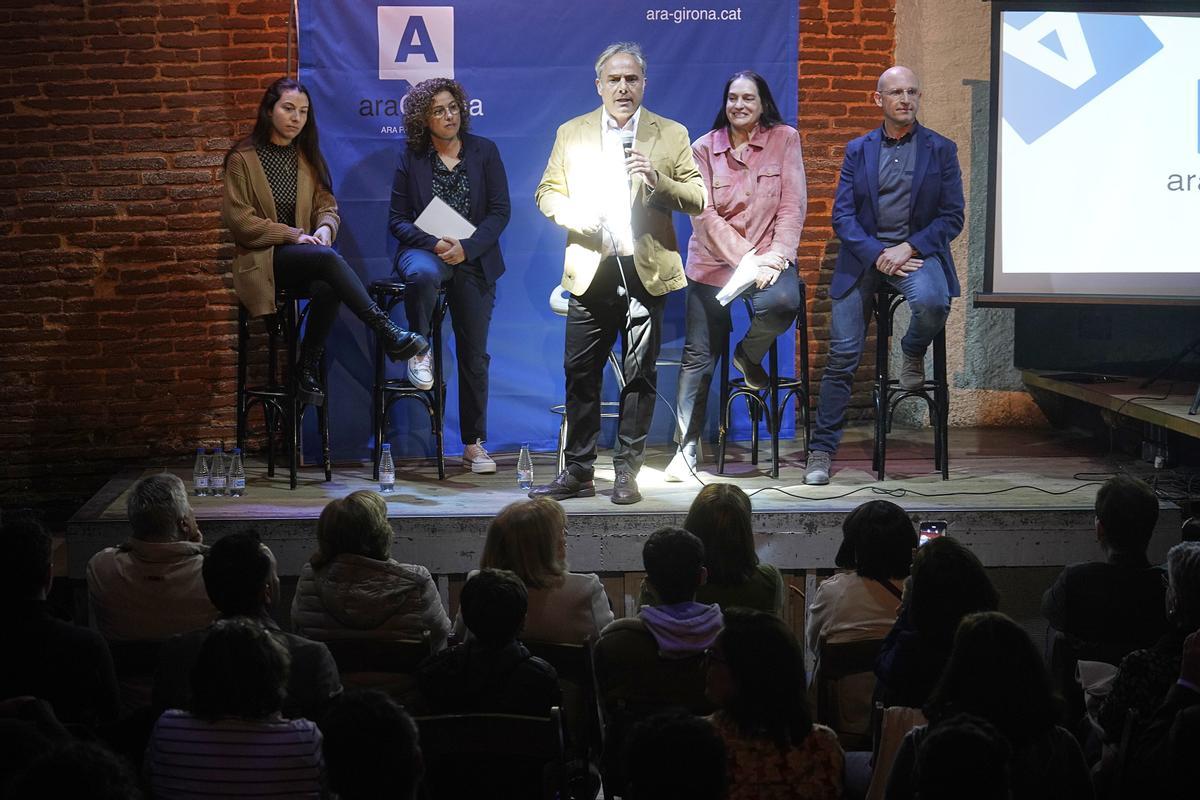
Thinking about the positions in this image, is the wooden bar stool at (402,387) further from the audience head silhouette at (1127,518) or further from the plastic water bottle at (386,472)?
the audience head silhouette at (1127,518)

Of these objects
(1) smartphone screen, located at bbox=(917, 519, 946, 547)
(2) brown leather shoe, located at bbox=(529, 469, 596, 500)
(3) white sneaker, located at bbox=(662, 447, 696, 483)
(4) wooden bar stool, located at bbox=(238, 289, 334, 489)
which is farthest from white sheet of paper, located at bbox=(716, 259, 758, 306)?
(4) wooden bar stool, located at bbox=(238, 289, 334, 489)

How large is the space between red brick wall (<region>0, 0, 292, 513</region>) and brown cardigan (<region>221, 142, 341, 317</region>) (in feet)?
3.56

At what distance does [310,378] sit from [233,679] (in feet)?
10.2

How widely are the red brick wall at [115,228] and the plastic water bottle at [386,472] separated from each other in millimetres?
1497

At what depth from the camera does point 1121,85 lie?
5770 mm

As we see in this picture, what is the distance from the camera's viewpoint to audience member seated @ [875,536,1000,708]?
2863 mm

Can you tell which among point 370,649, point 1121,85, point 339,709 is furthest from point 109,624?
point 1121,85

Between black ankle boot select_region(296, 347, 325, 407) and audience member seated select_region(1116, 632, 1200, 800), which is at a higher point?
black ankle boot select_region(296, 347, 325, 407)

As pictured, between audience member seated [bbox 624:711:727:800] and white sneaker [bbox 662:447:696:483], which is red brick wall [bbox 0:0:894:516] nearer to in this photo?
white sneaker [bbox 662:447:696:483]

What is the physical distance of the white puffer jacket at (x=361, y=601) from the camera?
338cm

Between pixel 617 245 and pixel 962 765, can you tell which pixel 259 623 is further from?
pixel 617 245

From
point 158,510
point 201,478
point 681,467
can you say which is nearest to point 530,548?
point 158,510

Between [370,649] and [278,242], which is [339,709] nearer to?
[370,649]

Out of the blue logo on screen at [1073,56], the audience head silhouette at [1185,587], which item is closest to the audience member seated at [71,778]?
the audience head silhouette at [1185,587]
